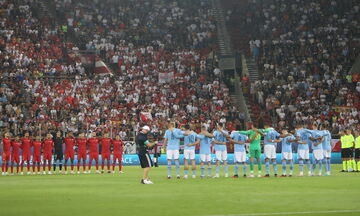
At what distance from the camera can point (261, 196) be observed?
20.2m

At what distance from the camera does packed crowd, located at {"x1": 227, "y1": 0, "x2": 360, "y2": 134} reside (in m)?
54.2

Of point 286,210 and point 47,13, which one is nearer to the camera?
point 286,210

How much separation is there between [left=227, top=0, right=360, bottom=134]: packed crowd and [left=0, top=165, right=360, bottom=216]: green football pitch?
26.9m

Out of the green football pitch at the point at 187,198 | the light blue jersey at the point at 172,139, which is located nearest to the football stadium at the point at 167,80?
the light blue jersey at the point at 172,139

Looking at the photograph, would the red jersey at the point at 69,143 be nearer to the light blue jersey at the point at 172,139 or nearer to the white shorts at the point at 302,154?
the light blue jersey at the point at 172,139

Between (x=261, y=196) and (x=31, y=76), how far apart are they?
117ft

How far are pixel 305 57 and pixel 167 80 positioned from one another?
12.3 metres

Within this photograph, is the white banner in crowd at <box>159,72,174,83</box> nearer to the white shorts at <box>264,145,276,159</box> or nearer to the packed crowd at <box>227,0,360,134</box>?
the packed crowd at <box>227,0,360,134</box>

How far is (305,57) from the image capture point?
198ft

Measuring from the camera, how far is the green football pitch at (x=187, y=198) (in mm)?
16672

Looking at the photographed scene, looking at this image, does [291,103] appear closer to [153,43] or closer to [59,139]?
[153,43]

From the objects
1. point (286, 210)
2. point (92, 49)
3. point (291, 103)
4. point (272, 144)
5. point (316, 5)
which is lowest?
point (286, 210)

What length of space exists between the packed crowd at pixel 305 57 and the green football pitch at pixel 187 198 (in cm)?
2690

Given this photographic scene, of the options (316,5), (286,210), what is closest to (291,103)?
(316,5)
